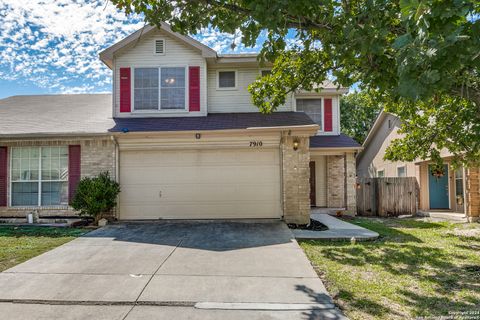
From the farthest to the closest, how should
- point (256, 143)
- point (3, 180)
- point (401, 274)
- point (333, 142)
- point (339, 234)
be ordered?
1. point (333, 142)
2. point (3, 180)
3. point (256, 143)
4. point (339, 234)
5. point (401, 274)

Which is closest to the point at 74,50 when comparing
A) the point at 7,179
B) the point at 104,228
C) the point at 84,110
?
the point at 84,110

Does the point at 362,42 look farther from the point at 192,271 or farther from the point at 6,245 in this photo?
the point at 6,245

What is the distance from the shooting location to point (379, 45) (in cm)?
414

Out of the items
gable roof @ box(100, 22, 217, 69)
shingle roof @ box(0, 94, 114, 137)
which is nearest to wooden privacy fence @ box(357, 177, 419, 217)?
gable roof @ box(100, 22, 217, 69)

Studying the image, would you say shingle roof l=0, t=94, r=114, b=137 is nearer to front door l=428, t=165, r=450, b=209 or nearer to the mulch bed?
the mulch bed

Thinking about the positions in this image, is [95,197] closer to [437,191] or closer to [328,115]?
[328,115]

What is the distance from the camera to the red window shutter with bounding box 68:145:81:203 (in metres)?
10.5

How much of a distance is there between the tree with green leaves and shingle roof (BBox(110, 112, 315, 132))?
6.53 feet

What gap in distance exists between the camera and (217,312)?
3.96m

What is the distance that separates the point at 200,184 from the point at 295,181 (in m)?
3.03

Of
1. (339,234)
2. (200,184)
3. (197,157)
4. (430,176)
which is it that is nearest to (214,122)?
(197,157)

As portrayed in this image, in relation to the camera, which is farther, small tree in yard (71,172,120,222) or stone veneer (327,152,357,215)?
stone veneer (327,152,357,215)

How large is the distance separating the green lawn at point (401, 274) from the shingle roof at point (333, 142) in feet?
18.0

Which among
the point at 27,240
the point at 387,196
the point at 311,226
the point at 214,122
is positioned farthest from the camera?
the point at 387,196
